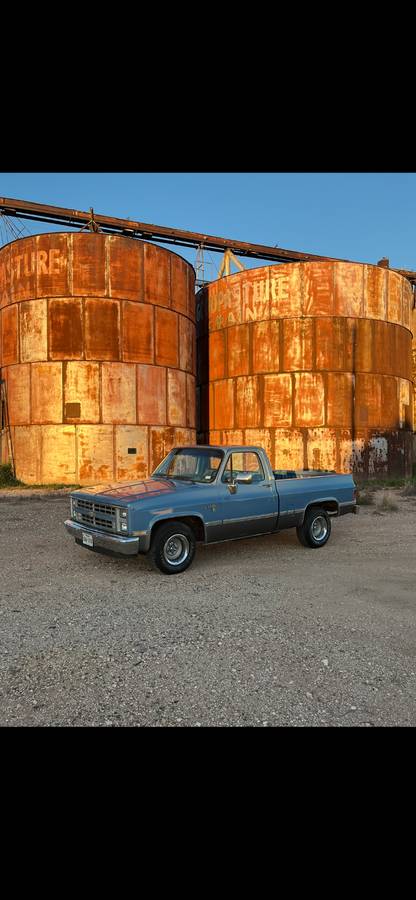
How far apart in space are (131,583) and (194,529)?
112 centimetres

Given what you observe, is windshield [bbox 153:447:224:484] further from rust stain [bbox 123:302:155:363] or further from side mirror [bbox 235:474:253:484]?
rust stain [bbox 123:302:155:363]

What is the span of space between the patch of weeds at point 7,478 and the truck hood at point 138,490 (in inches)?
431

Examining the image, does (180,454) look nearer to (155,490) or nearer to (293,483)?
(155,490)

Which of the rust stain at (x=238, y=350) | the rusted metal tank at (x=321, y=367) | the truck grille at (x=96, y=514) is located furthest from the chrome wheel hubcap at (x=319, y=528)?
the rust stain at (x=238, y=350)

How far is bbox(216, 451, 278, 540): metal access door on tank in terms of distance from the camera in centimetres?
639

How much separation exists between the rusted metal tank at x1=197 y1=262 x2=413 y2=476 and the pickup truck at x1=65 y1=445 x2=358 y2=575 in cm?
1013

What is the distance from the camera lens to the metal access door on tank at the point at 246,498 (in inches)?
252

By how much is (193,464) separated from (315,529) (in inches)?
94.9

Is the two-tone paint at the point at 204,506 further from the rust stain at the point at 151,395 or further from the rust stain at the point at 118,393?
the rust stain at the point at 151,395
